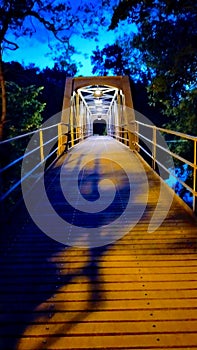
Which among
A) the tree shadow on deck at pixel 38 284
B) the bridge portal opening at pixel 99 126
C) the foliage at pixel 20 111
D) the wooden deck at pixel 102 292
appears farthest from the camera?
the bridge portal opening at pixel 99 126

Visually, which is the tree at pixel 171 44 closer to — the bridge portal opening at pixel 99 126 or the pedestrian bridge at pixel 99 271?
the pedestrian bridge at pixel 99 271

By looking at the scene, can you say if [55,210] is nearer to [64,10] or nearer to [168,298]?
[168,298]

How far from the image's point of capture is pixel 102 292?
9.04ft

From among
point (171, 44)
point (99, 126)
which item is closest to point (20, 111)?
point (171, 44)

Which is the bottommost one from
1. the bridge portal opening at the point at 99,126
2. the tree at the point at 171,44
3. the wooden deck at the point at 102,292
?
the wooden deck at the point at 102,292

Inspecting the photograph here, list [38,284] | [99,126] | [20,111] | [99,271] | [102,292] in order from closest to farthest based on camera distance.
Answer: [102,292] → [38,284] → [99,271] → [20,111] → [99,126]

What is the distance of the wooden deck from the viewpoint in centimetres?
225

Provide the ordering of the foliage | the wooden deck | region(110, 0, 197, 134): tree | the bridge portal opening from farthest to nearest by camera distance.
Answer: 1. the bridge portal opening
2. the foliage
3. region(110, 0, 197, 134): tree
4. the wooden deck

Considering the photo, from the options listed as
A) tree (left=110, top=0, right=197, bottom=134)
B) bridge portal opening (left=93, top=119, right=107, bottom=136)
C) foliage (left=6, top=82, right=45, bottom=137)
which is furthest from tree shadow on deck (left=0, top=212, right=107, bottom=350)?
bridge portal opening (left=93, top=119, right=107, bottom=136)

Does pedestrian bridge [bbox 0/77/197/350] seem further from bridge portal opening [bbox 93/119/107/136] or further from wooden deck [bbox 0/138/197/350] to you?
bridge portal opening [bbox 93/119/107/136]

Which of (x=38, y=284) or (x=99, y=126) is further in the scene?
(x=99, y=126)

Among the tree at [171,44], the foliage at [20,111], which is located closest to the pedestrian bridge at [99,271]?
the tree at [171,44]

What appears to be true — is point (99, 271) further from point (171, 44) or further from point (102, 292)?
point (171, 44)

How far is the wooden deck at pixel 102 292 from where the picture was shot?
2.25m
